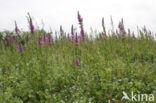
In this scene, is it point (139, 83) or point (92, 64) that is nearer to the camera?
point (139, 83)

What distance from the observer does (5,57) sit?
25.9 ft

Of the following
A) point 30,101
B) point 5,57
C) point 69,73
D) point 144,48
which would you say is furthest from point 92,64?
point 5,57

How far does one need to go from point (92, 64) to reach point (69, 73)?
614 mm

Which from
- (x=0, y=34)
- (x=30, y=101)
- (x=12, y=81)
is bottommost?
(x=30, y=101)

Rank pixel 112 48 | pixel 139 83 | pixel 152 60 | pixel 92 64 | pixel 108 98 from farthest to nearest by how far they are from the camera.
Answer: pixel 112 48 < pixel 152 60 < pixel 92 64 < pixel 139 83 < pixel 108 98

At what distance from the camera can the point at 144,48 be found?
24.4 feet

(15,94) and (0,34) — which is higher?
(0,34)

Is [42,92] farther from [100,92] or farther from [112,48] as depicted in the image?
[112,48]

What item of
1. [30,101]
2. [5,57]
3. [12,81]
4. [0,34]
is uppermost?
[0,34]

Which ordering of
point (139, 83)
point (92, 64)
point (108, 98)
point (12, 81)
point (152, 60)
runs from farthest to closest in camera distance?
point (152, 60) < point (92, 64) < point (12, 81) < point (139, 83) < point (108, 98)

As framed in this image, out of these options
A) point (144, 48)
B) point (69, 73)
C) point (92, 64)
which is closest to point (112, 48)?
point (144, 48)

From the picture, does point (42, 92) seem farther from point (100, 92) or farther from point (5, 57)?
point (5, 57)

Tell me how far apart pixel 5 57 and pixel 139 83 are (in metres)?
4.72

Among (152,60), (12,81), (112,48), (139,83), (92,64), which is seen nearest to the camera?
(139,83)
